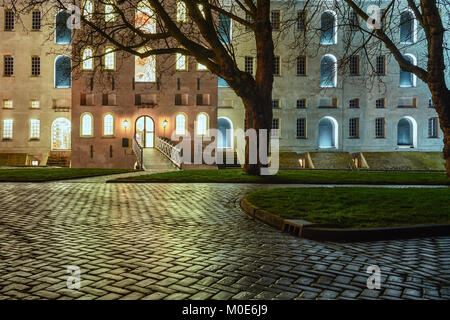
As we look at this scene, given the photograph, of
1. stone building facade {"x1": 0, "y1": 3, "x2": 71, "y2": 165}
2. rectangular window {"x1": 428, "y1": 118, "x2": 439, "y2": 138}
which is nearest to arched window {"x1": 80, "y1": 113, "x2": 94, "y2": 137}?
stone building facade {"x1": 0, "y1": 3, "x2": 71, "y2": 165}

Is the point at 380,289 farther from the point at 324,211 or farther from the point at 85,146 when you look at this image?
the point at 85,146

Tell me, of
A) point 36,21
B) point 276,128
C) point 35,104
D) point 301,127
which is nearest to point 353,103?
point 301,127

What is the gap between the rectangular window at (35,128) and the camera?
1620 inches

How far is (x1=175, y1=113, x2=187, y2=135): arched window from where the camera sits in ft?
126

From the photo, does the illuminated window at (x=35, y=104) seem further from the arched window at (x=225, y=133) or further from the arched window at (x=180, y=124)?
the arched window at (x=225, y=133)

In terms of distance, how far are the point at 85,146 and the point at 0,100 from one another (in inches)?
400

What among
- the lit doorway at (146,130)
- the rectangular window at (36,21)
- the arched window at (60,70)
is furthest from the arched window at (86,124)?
the rectangular window at (36,21)

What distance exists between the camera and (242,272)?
465cm

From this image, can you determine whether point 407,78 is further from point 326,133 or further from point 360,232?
point 360,232

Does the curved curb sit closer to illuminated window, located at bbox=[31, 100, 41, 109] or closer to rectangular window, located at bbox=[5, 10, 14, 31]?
illuminated window, located at bbox=[31, 100, 41, 109]

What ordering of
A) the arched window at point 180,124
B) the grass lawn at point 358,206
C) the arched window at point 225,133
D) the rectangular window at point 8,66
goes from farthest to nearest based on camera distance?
the rectangular window at point 8,66, the arched window at point 225,133, the arched window at point 180,124, the grass lawn at point 358,206

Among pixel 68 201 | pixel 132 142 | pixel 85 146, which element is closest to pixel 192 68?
pixel 132 142

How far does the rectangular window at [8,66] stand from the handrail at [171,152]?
56.6ft
